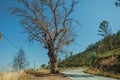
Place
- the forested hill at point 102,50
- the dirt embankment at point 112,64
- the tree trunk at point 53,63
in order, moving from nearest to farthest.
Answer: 1. the tree trunk at point 53,63
2. the dirt embankment at point 112,64
3. the forested hill at point 102,50

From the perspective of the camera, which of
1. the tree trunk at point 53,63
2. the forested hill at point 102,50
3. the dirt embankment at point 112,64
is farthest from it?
the forested hill at point 102,50

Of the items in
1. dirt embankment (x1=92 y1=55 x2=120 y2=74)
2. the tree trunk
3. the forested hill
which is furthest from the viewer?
the forested hill

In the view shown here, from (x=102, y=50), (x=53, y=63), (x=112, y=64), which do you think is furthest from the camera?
(x=102, y=50)

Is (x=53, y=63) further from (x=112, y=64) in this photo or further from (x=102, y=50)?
(x=102, y=50)

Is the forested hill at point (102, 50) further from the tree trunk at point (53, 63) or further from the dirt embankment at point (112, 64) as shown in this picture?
the tree trunk at point (53, 63)

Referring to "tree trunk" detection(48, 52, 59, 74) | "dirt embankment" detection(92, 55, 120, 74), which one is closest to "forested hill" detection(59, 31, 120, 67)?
"dirt embankment" detection(92, 55, 120, 74)

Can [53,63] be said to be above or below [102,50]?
below

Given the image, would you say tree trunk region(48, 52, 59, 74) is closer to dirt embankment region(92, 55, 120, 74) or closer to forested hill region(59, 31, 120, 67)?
dirt embankment region(92, 55, 120, 74)

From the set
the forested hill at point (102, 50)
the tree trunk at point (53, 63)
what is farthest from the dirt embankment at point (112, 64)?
the tree trunk at point (53, 63)

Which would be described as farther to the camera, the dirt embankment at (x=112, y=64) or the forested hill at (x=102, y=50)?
the forested hill at (x=102, y=50)

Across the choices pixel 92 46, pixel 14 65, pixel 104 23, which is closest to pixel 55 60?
pixel 104 23

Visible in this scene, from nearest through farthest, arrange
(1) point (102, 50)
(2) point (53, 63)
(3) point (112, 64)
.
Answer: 1. (2) point (53, 63)
2. (3) point (112, 64)
3. (1) point (102, 50)

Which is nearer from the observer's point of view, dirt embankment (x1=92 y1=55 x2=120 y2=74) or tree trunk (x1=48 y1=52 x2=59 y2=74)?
tree trunk (x1=48 y1=52 x2=59 y2=74)

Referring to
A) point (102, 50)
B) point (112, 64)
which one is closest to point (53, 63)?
point (112, 64)
